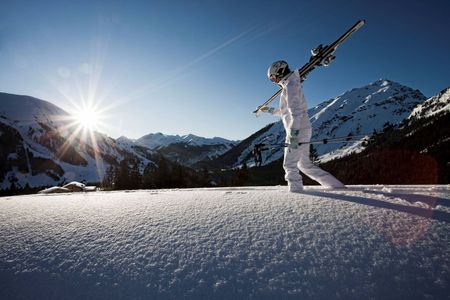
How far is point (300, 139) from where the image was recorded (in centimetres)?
671

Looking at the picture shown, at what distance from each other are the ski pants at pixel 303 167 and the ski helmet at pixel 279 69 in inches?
66.7

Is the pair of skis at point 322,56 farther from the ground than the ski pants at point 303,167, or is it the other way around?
the pair of skis at point 322,56

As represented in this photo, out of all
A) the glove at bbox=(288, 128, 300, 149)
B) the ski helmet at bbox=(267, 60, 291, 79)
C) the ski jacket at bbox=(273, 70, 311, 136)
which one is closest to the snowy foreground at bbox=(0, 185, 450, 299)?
the glove at bbox=(288, 128, 300, 149)

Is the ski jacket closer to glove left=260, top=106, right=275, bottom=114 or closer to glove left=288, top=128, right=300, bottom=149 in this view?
glove left=288, top=128, right=300, bottom=149

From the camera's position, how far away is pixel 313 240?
9.71 ft

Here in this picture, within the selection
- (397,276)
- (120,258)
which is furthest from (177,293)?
(397,276)

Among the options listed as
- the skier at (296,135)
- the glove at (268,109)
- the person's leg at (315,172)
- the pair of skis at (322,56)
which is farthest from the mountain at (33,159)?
the person's leg at (315,172)

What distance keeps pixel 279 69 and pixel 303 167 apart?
8.69 feet

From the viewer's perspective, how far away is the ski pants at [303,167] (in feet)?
20.4

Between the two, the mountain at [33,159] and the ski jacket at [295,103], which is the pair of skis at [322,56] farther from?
the mountain at [33,159]

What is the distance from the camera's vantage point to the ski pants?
622 centimetres

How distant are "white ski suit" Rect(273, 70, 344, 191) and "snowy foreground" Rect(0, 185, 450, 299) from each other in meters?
1.99

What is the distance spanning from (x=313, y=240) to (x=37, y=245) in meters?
3.42

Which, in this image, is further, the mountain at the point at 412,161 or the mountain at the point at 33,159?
the mountain at the point at 33,159
